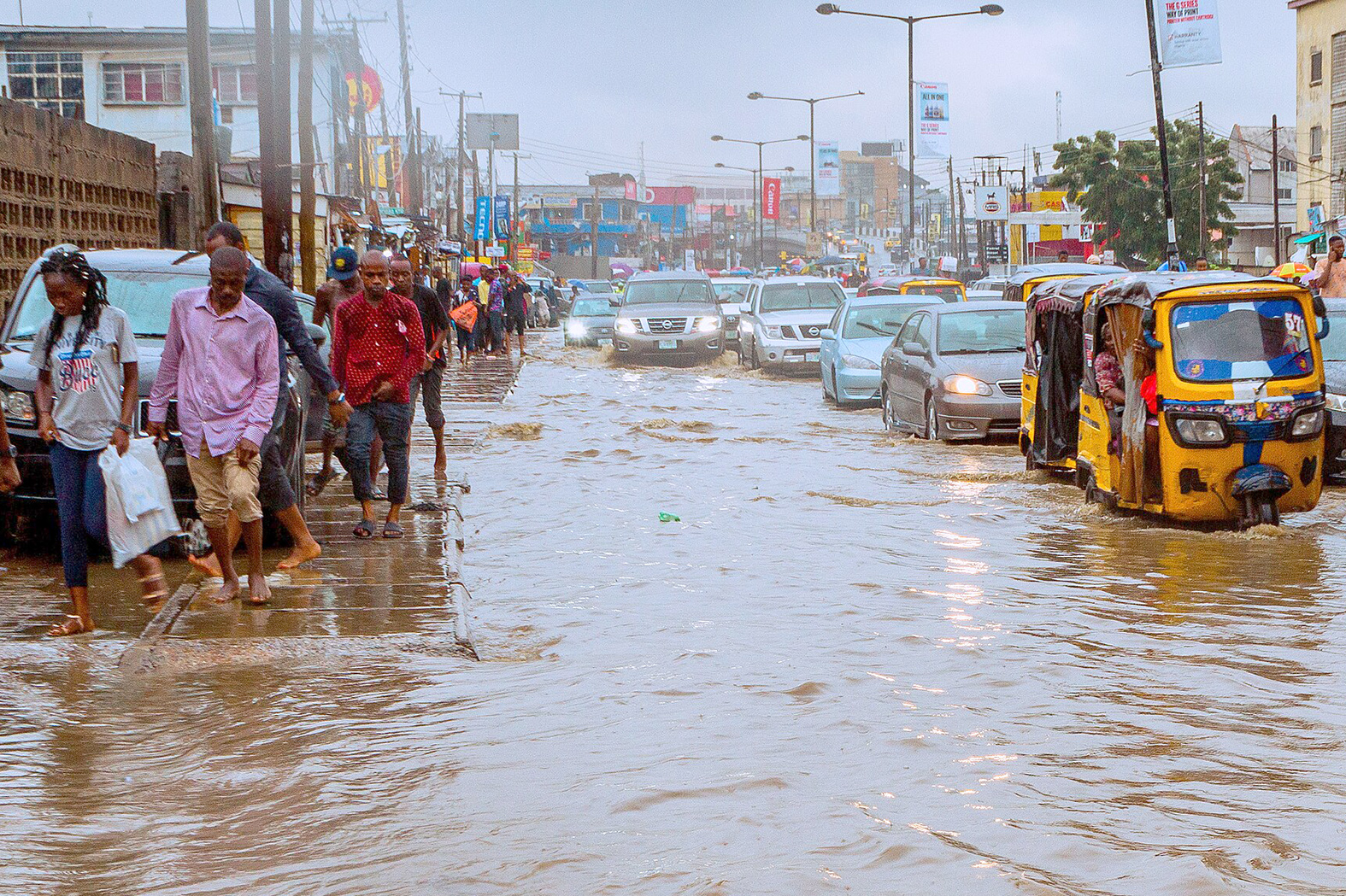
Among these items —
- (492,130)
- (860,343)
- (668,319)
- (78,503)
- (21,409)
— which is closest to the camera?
(78,503)

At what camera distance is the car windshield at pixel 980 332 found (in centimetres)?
1611

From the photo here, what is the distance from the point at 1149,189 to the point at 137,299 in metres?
51.8

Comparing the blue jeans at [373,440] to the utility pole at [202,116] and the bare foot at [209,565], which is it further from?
the utility pole at [202,116]

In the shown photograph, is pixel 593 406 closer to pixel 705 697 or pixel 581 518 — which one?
pixel 581 518

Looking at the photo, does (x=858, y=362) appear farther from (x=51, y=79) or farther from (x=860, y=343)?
(x=51, y=79)

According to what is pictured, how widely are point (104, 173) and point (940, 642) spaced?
45.4 feet

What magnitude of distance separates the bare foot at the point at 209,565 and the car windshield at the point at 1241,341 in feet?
19.0

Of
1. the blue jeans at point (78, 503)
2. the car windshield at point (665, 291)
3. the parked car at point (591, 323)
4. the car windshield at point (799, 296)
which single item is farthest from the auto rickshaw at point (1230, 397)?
the parked car at point (591, 323)

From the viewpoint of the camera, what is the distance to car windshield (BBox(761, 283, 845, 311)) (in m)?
28.3

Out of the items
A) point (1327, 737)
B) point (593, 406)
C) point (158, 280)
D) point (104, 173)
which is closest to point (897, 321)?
point (593, 406)

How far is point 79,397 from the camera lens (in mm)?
7125

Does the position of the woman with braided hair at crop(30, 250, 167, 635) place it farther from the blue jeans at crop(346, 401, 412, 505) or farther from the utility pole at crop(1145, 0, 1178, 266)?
the utility pole at crop(1145, 0, 1178, 266)

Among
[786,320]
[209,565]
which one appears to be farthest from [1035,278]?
[786,320]

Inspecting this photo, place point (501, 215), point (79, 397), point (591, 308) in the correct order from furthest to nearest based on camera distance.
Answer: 1. point (501, 215)
2. point (591, 308)
3. point (79, 397)
